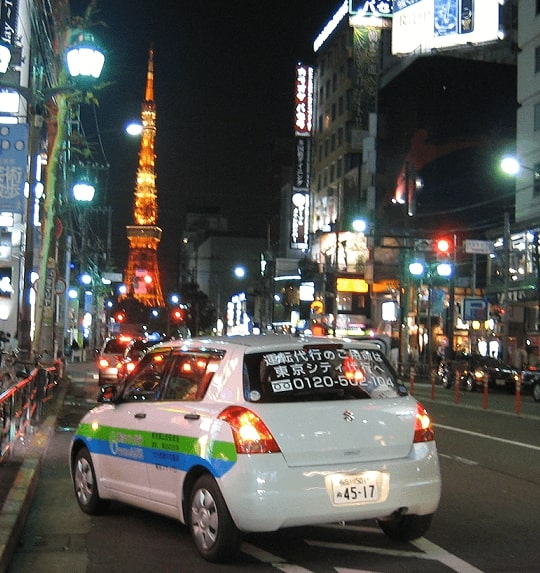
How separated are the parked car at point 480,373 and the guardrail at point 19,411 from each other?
21211mm

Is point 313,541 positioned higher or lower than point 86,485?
lower

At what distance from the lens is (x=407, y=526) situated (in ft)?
23.9

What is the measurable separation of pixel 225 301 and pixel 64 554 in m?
114

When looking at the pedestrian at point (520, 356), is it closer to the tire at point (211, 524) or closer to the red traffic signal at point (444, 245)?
the red traffic signal at point (444, 245)

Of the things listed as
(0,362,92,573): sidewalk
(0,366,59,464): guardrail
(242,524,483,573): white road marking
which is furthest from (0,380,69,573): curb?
(242,524,483,573): white road marking

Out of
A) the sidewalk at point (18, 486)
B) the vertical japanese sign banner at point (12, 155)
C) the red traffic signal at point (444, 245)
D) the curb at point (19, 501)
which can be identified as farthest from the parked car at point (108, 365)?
the curb at point (19, 501)

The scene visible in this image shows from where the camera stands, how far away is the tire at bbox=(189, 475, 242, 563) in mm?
6449

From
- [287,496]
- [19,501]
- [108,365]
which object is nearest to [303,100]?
[108,365]

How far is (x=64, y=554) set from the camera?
7.04m

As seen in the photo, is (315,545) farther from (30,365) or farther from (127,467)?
(30,365)

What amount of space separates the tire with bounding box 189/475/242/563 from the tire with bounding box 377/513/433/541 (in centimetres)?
142

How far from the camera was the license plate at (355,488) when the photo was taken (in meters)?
6.51

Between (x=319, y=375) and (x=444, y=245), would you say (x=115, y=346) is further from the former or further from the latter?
(x=319, y=375)

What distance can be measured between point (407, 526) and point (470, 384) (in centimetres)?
2854
